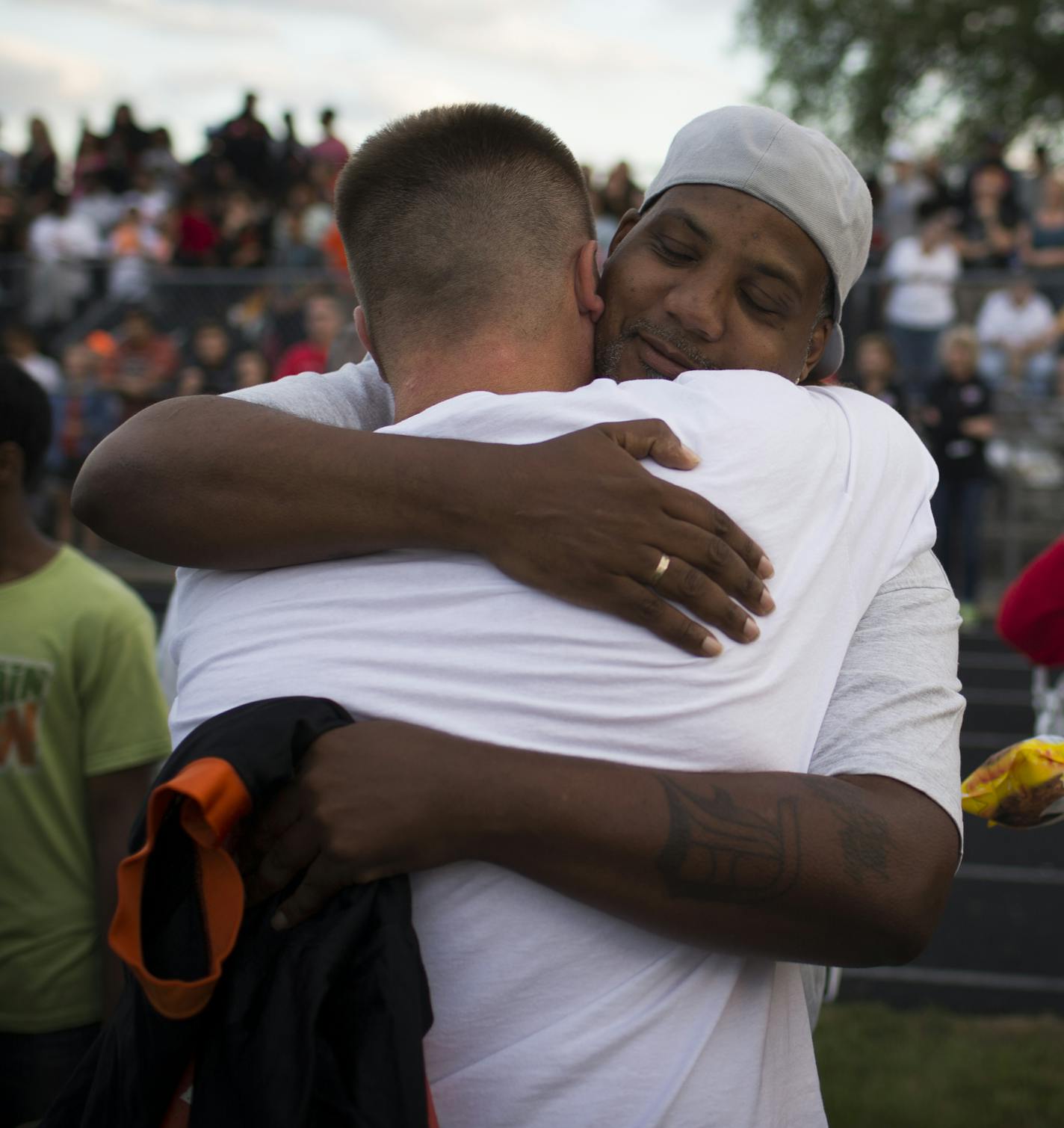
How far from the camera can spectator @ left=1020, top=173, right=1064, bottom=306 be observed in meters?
11.7

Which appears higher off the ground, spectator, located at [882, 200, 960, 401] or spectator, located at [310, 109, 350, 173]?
spectator, located at [882, 200, 960, 401]

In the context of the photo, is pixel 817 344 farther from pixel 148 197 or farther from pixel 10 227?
pixel 148 197

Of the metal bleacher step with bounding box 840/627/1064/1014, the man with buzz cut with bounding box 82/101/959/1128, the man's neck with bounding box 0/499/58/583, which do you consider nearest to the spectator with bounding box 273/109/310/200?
the metal bleacher step with bounding box 840/627/1064/1014

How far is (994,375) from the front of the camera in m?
11.2

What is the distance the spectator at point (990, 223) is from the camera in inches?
489

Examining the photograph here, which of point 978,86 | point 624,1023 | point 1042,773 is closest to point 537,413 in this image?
point 624,1023

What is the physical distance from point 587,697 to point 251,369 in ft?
31.6

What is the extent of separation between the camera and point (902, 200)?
46.9 ft

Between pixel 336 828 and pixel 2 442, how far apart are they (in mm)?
2234

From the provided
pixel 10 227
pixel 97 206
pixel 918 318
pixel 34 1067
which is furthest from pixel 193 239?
pixel 34 1067

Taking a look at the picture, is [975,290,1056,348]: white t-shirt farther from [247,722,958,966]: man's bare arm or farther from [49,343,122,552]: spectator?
[247,722,958,966]: man's bare arm

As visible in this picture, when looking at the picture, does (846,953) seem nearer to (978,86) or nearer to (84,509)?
(84,509)

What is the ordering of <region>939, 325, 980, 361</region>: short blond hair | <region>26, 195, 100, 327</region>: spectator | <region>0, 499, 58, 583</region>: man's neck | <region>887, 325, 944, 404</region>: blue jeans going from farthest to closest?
1. <region>26, 195, 100, 327</region>: spectator
2. <region>887, 325, 944, 404</region>: blue jeans
3. <region>939, 325, 980, 361</region>: short blond hair
4. <region>0, 499, 58, 583</region>: man's neck

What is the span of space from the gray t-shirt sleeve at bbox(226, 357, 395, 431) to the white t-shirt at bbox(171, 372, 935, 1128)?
0.32 m
